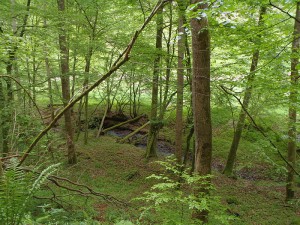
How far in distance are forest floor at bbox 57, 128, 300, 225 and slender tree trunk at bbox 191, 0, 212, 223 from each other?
3.17 metres

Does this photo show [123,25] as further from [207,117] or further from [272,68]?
[207,117]

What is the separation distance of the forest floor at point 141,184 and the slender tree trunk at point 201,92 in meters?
3.17

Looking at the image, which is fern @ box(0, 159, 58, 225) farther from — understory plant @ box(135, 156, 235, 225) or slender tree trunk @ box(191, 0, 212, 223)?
slender tree trunk @ box(191, 0, 212, 223)

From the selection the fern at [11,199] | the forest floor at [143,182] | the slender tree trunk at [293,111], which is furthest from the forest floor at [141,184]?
the fern at [11,199]

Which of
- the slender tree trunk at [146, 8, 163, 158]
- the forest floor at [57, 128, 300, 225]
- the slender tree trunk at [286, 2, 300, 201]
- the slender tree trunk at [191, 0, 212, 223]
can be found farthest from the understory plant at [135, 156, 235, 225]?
the slender tree trunk at [146, 8, 163, 158]

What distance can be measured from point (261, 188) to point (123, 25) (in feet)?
33.5

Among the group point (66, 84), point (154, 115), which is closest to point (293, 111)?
point (154, 115)

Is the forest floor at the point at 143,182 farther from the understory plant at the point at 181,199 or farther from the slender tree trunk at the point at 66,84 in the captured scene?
the understory plant at the point at 181,199

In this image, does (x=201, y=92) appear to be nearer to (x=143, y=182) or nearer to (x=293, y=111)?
(x=293, y=111)

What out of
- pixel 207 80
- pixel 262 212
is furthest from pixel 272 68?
pixel 262 212

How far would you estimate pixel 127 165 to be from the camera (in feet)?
38.4

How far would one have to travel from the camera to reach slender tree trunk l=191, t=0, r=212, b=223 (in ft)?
12.7

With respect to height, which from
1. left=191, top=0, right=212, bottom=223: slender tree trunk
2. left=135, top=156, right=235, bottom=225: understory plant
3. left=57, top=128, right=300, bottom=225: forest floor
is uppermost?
left=191, top=0, right=212, bottom=223: slender tree trunk

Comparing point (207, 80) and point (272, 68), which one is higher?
point (272, 68)
